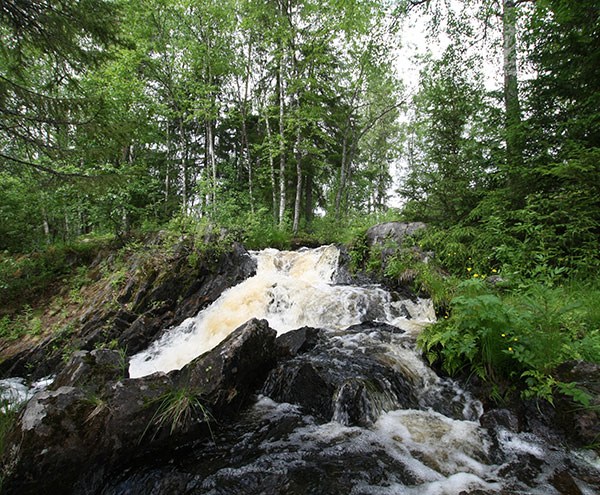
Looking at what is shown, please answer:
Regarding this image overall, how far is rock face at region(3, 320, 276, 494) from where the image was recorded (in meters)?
2.32

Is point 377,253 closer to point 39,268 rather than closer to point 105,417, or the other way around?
point 105,417

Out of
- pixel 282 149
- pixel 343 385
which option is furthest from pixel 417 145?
pixel 343 385

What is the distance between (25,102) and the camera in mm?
5188

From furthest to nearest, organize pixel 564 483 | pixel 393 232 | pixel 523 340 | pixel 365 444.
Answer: pixel 393 232
pixel 523 340
pixel 365 444
pixel 564 483

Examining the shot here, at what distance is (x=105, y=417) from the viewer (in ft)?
8.73

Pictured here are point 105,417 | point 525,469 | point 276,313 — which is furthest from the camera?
point 276,313

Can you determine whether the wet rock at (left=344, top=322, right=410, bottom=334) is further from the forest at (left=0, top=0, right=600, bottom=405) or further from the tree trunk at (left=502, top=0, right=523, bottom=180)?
the tree trunk at (left=502, top=0, right=523, bottom=180)

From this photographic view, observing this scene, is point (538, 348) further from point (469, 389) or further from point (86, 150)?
point (86, 150)

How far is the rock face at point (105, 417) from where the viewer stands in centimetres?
232

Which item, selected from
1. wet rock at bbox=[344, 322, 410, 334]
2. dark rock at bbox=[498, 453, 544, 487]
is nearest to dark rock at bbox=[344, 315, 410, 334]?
wet rock at bbox=[344, 322, 410, 334]

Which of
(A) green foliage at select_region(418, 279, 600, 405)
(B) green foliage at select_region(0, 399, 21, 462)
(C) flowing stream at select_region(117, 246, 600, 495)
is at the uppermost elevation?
(A) green foliage at select_region(418, 279, 600, 405)

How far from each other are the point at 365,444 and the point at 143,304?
6464mm

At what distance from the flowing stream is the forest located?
21.8 inches

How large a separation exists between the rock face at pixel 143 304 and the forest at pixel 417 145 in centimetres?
120
